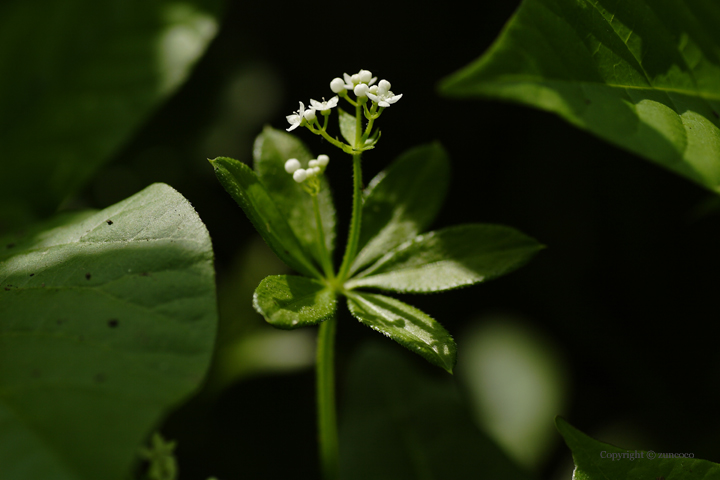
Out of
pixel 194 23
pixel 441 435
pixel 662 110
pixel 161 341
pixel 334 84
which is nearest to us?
pixel 161 341

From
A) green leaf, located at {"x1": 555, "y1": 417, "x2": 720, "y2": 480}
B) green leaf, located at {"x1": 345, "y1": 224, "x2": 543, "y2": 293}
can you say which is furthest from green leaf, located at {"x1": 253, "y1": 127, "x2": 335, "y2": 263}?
green leaf, located at {"x1": 555, "y1": 417, "x2": 720, "y2": 480}

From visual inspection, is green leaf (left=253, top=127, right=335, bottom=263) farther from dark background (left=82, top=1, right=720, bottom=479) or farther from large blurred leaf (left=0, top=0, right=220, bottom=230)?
dark background (left=82, top=1, right=720, bottom=479)

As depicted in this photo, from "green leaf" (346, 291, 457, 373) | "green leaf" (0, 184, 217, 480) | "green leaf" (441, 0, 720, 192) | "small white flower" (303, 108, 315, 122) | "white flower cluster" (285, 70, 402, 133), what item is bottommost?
"green leaf" (0, 184, 217, 480)

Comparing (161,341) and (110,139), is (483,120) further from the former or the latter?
(161,341)

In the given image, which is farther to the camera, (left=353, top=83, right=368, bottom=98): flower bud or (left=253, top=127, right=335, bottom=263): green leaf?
(left=253, top=127, right=335, bottom=263): green leaf

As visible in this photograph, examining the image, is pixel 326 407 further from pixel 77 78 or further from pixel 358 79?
pixel 77 78

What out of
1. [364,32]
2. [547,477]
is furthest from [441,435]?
[364,32]

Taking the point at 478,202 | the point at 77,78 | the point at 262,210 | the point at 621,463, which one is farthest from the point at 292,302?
the point at 478,202

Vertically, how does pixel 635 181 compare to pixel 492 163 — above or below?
above
